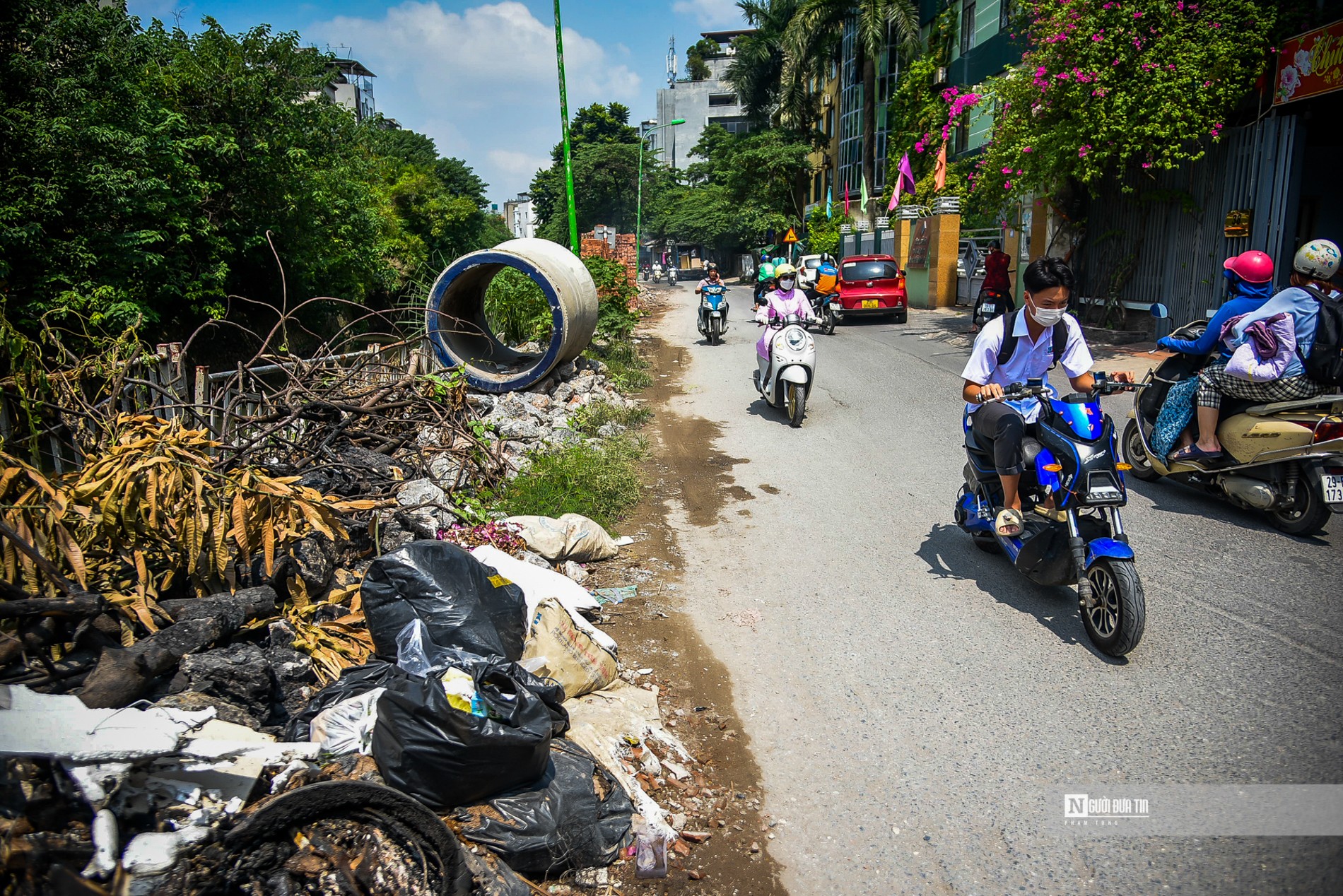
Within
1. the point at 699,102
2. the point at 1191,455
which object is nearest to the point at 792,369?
the point at 1191,455

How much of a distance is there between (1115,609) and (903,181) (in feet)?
94.3

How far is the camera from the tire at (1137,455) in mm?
6902

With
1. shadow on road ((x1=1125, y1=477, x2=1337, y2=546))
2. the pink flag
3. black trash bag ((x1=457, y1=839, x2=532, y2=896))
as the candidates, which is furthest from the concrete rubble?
the pink flag

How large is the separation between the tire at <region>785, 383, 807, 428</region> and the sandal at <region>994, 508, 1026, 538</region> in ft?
17.1

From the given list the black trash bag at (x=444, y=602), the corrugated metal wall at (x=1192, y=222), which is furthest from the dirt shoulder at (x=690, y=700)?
the corrugated metal wall at (x=1192, y=222)

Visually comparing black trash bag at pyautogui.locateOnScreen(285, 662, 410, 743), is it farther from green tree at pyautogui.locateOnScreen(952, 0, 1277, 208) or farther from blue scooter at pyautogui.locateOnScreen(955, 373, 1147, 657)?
green tree at pyautogui.locateOnScreen(952, 0, 1277, 208)

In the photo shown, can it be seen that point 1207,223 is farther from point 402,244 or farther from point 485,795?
point 402,244

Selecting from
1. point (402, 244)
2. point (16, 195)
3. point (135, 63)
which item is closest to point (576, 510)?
point (16, 195)

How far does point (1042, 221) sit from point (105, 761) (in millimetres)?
19919

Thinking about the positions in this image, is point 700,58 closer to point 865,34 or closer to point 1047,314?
point 865,34

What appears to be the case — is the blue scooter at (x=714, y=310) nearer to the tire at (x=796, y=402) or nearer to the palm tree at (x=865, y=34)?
the tire at (x=796, y=402)

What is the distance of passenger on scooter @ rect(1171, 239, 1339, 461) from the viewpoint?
550cm

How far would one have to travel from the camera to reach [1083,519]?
440 cm

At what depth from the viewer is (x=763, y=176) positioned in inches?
1902
